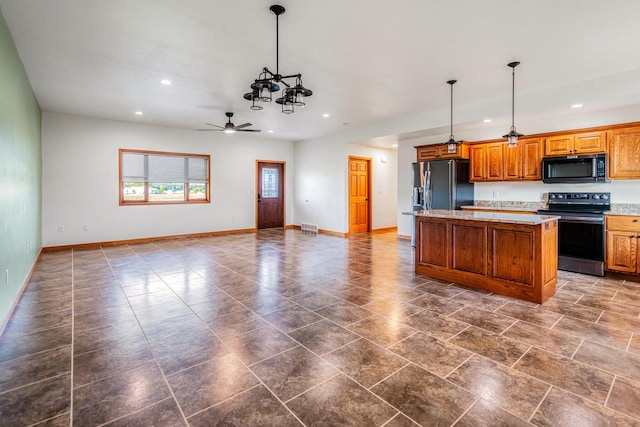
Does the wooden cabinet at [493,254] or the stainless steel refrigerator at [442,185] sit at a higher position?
the stainless steel refrigerator at [442,185]

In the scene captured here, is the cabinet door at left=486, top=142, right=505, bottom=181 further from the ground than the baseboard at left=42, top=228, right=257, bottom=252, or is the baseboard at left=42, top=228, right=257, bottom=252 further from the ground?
the cabinet door at left=486, top=142, right=505, bottom=181

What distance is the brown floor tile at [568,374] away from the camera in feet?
6.48

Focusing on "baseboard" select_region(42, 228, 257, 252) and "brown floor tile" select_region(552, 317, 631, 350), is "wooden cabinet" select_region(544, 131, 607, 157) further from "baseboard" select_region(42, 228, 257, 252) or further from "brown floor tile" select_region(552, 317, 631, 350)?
"baseboard" select_region(42, 228, 257, 252)

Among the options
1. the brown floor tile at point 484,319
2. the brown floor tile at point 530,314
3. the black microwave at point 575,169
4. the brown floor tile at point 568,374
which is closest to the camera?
the brown floor tile at point 568,374

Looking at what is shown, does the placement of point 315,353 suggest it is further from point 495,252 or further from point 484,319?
point 495,252

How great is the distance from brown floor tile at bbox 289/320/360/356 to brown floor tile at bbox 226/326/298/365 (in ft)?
0.35

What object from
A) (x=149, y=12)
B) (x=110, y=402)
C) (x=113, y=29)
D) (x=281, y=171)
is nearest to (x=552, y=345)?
(x=110, y=402)

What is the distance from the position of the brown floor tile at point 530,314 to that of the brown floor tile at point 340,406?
1953 mm

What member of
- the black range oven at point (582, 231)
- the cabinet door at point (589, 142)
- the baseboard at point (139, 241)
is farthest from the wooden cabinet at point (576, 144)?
the baseboard at point (139, 241)

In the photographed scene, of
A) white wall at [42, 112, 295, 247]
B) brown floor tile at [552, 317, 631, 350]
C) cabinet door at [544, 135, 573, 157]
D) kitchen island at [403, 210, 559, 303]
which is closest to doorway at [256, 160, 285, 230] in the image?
white wall at [42, 112, 295, 247]

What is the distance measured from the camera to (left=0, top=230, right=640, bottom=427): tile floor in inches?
71.1

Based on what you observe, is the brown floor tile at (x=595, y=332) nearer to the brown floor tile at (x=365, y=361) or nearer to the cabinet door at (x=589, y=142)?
the brown floor tile at (x=365, y=361)

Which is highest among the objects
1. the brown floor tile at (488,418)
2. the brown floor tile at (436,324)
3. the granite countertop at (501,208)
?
the granite countertop at (501,208)

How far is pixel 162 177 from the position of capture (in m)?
7.90
